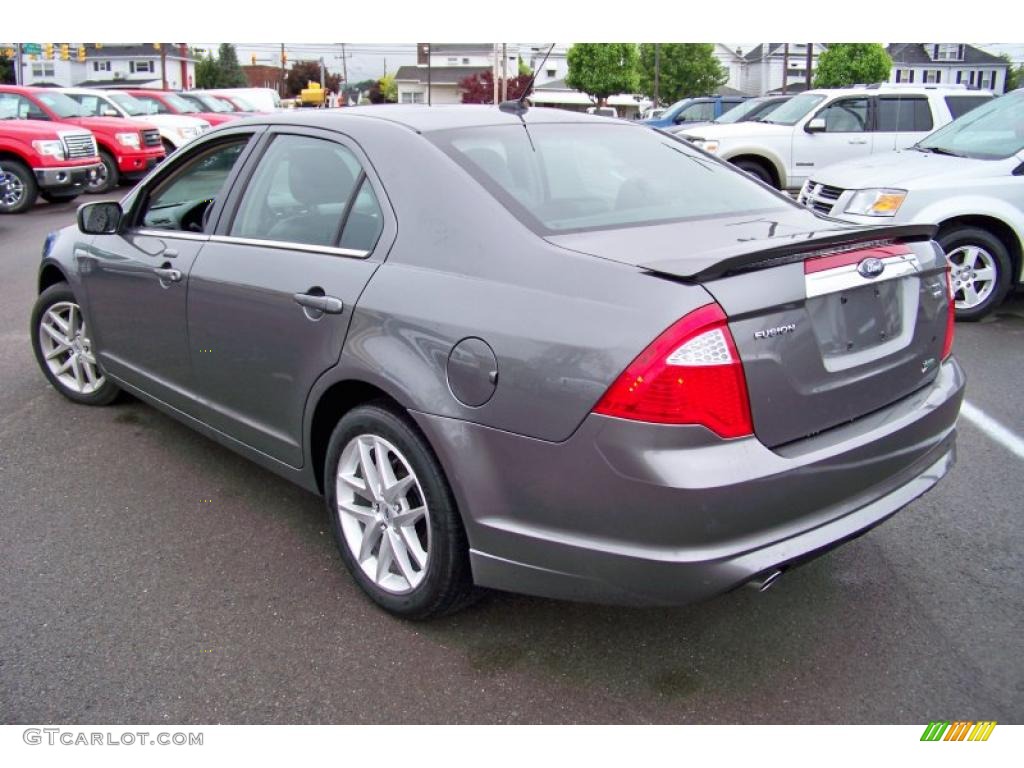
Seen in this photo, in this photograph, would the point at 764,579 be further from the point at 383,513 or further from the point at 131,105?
the point at 131,105

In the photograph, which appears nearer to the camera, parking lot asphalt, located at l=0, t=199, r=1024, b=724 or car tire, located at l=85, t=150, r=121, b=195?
parking lot asphalt, located at l=0, t=199, r=1024, b=724

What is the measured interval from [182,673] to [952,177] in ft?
21.9

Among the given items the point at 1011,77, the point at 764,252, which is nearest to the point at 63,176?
the point at 764,252

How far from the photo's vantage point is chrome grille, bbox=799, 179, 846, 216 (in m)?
7.91

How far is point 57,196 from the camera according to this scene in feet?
50.4

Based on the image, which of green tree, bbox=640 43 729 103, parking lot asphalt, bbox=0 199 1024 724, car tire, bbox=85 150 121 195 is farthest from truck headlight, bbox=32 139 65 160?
green tree, bbox=640 43 729 103

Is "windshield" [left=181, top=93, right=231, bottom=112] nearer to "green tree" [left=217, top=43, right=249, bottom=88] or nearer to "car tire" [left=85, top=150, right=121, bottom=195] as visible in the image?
"car tire" [left=85, top=150, right=121, bottom=195]

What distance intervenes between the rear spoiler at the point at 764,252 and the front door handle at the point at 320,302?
3.52ft

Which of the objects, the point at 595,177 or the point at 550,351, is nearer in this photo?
the point at 550,351

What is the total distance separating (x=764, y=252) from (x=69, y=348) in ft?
13.6

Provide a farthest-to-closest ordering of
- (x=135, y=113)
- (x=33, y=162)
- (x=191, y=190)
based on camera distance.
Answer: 1. (x=135, y=113)
2. (x=33, y=162)
3. (x=191, y=190)

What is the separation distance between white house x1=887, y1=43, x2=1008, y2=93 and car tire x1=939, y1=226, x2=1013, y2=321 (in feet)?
215

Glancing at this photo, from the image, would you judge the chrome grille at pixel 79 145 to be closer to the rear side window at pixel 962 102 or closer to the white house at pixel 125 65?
the rear side window at pixel 962 102
